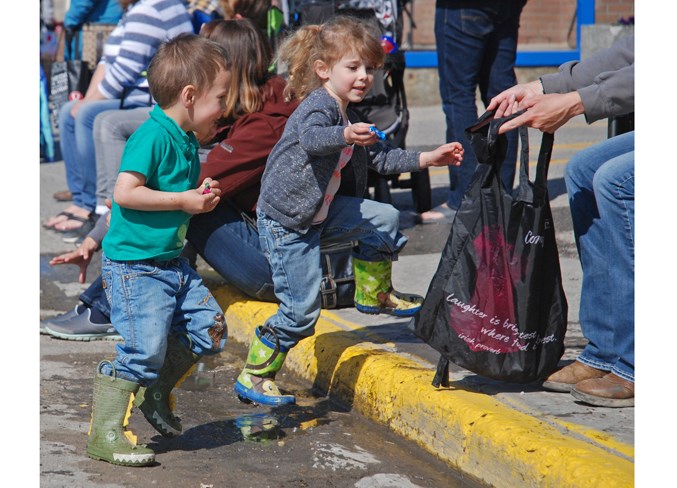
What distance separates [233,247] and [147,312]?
149 cm

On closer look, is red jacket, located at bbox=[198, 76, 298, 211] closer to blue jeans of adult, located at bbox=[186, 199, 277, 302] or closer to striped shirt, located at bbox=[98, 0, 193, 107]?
blue jeans of adult, located at bbox=[186, 199, 277, 302]

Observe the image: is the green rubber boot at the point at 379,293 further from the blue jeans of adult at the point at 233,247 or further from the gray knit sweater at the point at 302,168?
the gray knit sweater at the point at 302,168

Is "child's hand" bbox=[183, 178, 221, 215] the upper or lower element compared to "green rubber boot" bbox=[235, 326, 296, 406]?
upper

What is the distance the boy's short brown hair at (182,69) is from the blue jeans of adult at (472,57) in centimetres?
309

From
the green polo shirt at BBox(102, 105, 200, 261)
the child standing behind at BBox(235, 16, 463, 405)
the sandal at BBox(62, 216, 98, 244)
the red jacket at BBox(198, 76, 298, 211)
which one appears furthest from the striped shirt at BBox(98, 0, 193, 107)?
the green polo shirt at BBox(102, 105, 200, 261)

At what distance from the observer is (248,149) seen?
499 centimetres

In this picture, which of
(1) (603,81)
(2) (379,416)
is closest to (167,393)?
(2) (379,416)

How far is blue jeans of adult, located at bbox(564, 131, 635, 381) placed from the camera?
3.72m

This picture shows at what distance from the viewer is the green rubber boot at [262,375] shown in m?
4.21

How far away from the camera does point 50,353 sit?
5.08 metres

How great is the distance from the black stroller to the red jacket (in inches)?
58.5

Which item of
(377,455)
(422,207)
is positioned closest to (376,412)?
(377,455)

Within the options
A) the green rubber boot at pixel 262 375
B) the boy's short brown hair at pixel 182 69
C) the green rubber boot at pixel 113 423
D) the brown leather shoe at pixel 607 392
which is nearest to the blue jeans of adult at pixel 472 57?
the green rubber boot at pixel 262 375

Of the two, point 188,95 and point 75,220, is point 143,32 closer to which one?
point 75,220
